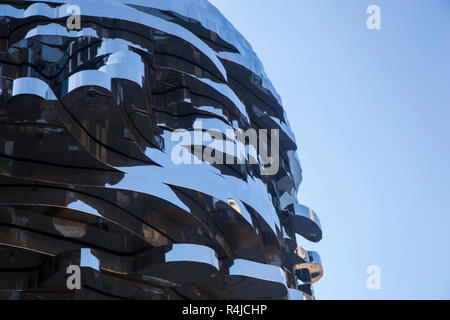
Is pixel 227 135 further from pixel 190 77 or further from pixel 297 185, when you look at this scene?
pixel 297 185

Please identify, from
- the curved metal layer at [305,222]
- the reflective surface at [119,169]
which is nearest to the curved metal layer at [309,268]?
the curved metal layer at [305,222]

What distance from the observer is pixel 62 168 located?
56.9 feet

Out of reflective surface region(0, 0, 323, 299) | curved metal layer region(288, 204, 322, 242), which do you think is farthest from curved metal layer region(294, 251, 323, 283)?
reflective surface region(0, 0, 323, 299)

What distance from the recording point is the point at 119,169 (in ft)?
56.8

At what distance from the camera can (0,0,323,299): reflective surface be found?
16.6 m

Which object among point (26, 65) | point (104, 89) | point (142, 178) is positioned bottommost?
point (142, 178)

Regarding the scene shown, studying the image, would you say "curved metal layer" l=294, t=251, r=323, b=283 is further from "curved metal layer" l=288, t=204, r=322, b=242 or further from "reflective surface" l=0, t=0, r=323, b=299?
"reflective surface" l=0, t=0, r=323, b=299

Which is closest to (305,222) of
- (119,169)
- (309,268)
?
(309,268)

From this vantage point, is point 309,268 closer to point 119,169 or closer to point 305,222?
point 305,222

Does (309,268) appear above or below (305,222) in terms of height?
below

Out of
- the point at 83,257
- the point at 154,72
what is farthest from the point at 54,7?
the point at 83,257

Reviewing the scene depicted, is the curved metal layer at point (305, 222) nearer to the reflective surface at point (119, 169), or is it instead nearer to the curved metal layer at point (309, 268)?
the curved metal layer at point (309, 268)

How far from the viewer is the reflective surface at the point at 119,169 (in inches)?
655
